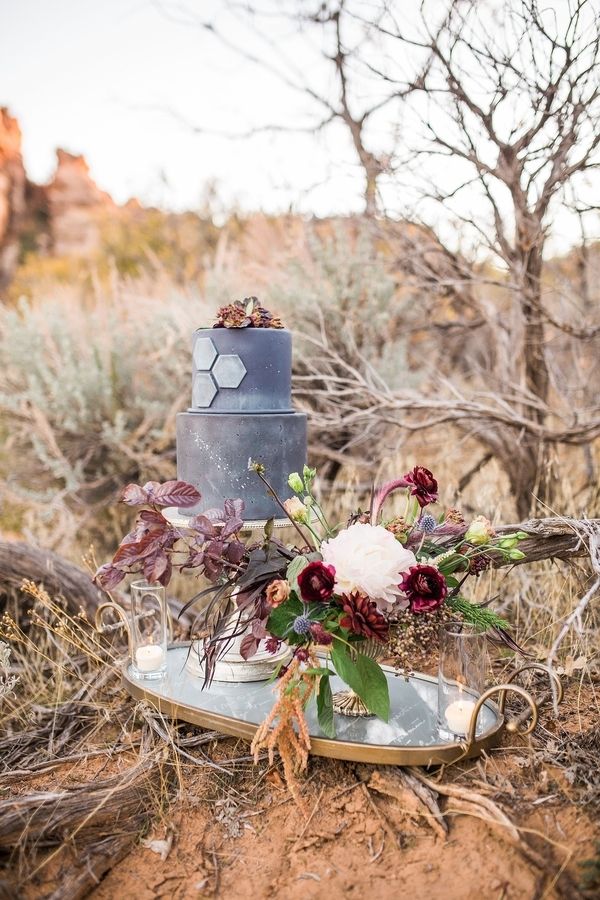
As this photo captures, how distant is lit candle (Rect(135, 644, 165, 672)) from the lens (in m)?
2.35

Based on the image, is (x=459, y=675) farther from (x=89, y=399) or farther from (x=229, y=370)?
(x=89, y=399)

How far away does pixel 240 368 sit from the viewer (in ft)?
8.03

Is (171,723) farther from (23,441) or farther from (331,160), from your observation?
(23,441)

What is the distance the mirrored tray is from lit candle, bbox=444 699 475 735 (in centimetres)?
4

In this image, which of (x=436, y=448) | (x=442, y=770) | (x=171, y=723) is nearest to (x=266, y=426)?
(x=171, y=723)

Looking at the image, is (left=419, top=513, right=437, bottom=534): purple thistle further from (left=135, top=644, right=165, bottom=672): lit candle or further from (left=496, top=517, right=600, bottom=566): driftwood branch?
(left=135, top=644, right=165, bottom=672): lit candle

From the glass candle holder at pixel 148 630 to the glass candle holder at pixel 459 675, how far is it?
37.0 inches

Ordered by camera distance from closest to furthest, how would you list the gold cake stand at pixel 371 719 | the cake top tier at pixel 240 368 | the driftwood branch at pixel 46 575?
1. the gold cake stand at pixel 371 719
2. the cake top tier at pixel 240 368
3. the driftwood branch at pixel 46 575

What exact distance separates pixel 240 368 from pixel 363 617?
1.06m

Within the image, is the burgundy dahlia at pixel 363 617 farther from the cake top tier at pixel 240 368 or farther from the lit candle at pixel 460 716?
the cake top tier at pixel 240 368

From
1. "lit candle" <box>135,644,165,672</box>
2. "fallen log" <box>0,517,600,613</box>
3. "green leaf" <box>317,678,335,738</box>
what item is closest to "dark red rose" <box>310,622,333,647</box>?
"green leaf" <box>317,678,335,738</box>

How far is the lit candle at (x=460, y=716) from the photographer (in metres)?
1.89

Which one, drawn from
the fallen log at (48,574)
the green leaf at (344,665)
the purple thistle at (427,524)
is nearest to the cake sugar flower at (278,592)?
the green leaf at (344,665)

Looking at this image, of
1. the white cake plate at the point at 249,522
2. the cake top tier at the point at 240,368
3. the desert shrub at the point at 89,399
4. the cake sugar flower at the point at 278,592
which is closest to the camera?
the cake sugar flower at the point at 278,592
